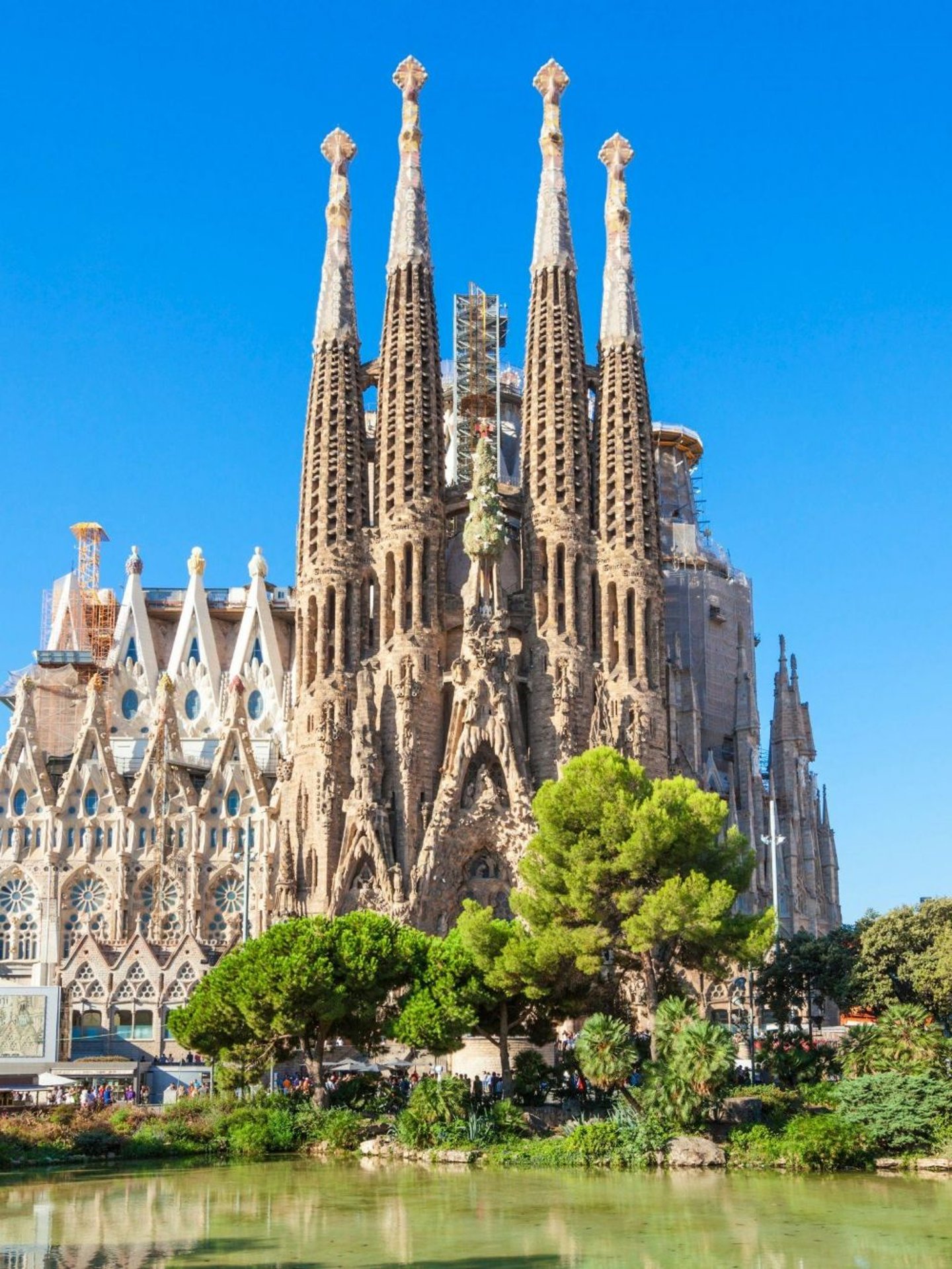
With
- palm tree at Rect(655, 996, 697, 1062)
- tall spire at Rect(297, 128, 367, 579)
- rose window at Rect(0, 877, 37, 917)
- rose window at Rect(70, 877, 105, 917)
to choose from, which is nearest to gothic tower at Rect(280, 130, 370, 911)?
tall spire at Rect(297, 128, 367, 579)

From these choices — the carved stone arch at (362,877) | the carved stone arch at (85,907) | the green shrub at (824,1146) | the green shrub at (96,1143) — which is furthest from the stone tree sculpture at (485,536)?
the green shrub at (824,1146)

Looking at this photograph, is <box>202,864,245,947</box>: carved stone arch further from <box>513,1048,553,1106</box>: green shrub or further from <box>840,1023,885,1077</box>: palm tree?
<box>840,1023,885,1077</box>: palm tree

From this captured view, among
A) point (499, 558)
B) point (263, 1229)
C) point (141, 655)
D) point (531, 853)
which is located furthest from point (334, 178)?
point (263, 1229)

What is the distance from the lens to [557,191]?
63.4 meters

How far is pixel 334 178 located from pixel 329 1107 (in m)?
39.3

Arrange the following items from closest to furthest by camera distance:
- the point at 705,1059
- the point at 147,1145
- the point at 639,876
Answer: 1. the point at 705,1059
2. the point at 147,1145
3. the point at 639,876

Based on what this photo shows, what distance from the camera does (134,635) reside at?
2869 inches

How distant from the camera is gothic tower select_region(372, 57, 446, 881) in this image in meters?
55.6

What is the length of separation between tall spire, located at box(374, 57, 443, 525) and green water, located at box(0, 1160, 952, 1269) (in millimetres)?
31066

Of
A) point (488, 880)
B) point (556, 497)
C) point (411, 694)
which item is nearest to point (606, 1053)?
point (488, 880)

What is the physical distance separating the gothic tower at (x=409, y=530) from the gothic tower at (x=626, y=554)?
5.77 meters

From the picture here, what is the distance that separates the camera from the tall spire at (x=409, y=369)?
5869 centimetres

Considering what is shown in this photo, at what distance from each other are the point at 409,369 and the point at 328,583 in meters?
8.49

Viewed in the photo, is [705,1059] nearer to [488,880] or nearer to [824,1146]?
[824,1146]
